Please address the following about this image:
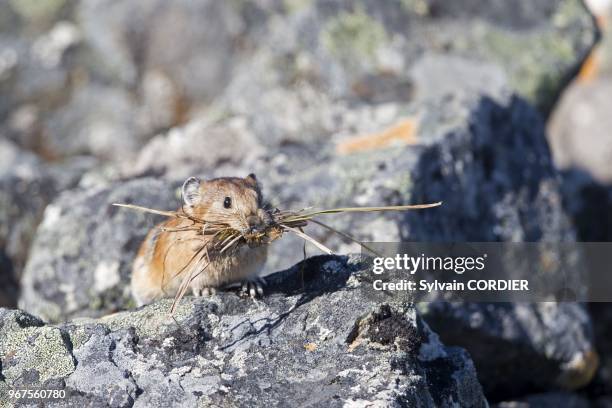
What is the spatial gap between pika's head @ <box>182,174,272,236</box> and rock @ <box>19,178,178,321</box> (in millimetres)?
1605

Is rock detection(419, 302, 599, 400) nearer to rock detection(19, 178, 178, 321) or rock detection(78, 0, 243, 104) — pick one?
rock detection(19, 178, 178, 321)

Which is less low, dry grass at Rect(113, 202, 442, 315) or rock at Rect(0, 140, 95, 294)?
rock at Rect(0, 140, 95, 294)

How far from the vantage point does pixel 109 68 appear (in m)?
13.5

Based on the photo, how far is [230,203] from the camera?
584 centimetres

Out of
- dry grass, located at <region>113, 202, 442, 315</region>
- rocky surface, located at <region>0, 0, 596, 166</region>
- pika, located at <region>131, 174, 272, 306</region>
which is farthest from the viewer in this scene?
rocky surface, located at <region>0, 0, 596, 166</region>

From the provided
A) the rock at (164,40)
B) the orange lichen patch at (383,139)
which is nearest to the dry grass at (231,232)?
the orange lichen patch at (383,139)

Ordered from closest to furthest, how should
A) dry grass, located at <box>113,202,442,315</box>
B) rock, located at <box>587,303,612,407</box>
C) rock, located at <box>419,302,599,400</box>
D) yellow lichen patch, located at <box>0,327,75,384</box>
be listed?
yellow lichen patch, located at <box>0,327,75,384</box>, dry grass, located at <box>113,202,442,315</box>, rock, located at <box>419,302,599,400</box>, rock, located at <box>587,303,612,407</box>

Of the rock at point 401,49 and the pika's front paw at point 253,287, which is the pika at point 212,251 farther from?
the rock at point 401,49

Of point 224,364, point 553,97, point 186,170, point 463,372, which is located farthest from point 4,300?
point 553,97

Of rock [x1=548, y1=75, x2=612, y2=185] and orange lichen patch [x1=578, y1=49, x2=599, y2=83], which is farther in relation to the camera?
orange lichen patch [x1=578, y1=49, x2=599, y2=83]

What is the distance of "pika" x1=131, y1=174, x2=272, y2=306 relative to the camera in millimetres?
5582

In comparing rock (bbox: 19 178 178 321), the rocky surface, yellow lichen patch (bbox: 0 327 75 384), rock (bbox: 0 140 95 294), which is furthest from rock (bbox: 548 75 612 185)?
yellow lichen patch (bbox: 0 327 75 384)

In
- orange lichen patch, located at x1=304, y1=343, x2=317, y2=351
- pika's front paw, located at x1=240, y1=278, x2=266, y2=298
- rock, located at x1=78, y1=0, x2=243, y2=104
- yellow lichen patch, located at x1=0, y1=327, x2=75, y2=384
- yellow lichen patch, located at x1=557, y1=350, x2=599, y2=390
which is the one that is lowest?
yellow lichen patch, located at x1=557, y1=350, x2=599, y2=390

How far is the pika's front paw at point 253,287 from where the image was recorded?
5410 millimetres
